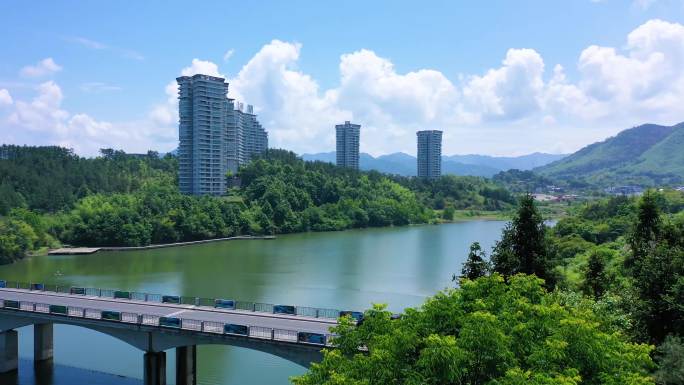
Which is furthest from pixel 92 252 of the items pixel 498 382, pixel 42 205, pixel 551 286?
pixel 498 382

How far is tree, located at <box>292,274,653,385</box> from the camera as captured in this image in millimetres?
9094

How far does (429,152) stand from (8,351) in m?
144

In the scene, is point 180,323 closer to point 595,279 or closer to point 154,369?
point 154,369

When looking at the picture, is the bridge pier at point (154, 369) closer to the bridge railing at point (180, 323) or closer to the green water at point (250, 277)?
the bridge railing at point (180, 323)

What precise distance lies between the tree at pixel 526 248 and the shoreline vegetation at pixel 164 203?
150 feet

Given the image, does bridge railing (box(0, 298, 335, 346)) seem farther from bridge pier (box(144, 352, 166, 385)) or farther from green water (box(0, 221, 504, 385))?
green water (box(0, 221, 504, 385))

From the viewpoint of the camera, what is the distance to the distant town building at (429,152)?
524 ft

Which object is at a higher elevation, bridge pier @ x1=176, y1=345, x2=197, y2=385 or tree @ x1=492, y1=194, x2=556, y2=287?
tree @ x1=492, y1=194, x2=556, y2=287

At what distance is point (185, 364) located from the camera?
2017 cm

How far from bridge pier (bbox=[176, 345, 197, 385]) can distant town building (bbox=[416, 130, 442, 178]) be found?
5622 inches

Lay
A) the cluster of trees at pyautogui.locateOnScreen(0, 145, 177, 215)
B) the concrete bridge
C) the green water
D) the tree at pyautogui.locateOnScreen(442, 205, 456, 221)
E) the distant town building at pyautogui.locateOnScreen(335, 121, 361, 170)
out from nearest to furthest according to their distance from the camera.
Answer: the concrete bridge
the green water
the cluster of trees at pyautogui.locateOnScreen(0, 145, 177, 215)
the tree at pyautogui.locateOnScreen(442, 205, 456, 221)
the distant town building at pyautogui.locateOnScreen(335, 121, 361, 170)

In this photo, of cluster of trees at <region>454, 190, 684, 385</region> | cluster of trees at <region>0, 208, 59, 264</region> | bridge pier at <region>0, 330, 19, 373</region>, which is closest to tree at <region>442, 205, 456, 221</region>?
cluster of trees at <region>0, 208, 59, 264</region>

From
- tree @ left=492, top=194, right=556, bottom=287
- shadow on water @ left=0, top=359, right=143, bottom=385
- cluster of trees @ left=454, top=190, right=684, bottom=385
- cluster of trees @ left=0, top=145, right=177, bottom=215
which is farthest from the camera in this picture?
cluster of trees @ left=0, top=145, right=177, bottom=215

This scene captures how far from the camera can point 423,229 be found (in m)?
85.9
